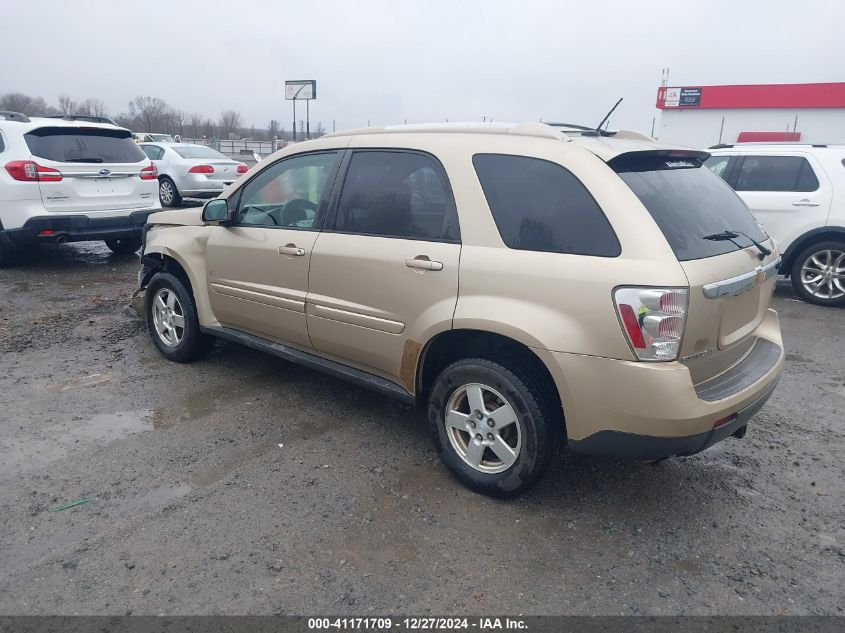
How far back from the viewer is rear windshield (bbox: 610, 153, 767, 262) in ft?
9.07

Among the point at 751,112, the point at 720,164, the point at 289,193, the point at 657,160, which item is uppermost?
the point at 751,112

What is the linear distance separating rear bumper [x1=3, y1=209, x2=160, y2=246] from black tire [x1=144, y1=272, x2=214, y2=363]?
3.23m

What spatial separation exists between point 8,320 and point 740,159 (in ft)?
28.2

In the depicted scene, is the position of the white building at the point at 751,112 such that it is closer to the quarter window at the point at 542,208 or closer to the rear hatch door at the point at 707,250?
the rear hatch door at the point at 707,250

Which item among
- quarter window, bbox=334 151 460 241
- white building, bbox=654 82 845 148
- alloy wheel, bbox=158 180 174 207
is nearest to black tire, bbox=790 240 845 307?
quarter window, bbox=334 151 460 241

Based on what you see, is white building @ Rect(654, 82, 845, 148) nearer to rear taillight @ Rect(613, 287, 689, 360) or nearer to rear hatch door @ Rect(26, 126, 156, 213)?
rear hatch door @ Rect(26, 126, 156, 213)

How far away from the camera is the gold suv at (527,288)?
2621 millimetres

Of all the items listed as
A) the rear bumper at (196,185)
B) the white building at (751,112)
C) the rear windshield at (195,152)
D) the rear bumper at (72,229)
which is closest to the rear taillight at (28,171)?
the rear bumper at (72,229)

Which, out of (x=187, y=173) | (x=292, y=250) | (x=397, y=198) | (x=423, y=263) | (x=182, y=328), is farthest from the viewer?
(x=187, y=173)

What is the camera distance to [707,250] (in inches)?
110

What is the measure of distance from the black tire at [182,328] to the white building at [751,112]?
33258mm

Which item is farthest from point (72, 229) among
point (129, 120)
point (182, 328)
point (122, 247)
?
point (129, 120)

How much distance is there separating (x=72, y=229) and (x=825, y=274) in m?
8.99

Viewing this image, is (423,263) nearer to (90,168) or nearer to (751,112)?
(90,168)
